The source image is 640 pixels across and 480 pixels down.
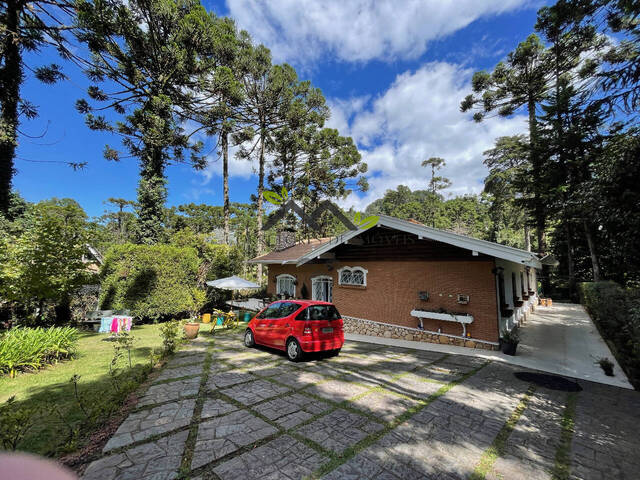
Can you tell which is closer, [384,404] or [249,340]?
[384,404]

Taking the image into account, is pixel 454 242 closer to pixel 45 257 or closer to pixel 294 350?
pixel 294 350

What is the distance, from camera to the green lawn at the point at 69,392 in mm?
3775

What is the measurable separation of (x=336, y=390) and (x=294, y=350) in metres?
2.25

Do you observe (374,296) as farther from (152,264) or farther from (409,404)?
(152,264)

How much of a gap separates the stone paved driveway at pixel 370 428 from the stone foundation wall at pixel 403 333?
2.21 meters

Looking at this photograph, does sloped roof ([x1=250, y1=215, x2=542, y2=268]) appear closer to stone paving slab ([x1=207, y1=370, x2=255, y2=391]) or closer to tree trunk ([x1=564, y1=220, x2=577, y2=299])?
stone paving slab ([x1=207, y1=370, x2=255, y2=391])

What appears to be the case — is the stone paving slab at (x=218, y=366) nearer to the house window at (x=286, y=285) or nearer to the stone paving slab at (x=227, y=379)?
the stone paving slab at (x=227, y=379)

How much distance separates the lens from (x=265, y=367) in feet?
22.8

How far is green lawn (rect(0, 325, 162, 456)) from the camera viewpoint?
3.78 m

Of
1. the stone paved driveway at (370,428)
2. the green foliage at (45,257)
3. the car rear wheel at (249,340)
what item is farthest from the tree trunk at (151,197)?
the stone paved driveway at (370,428)

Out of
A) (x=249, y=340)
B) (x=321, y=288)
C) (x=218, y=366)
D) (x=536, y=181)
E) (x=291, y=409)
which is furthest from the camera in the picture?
(x=536, y=181)

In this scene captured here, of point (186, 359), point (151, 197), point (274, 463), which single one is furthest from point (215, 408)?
point (151, 197)

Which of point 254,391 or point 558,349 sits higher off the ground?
point 558,349

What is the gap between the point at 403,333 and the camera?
34.3 feet
